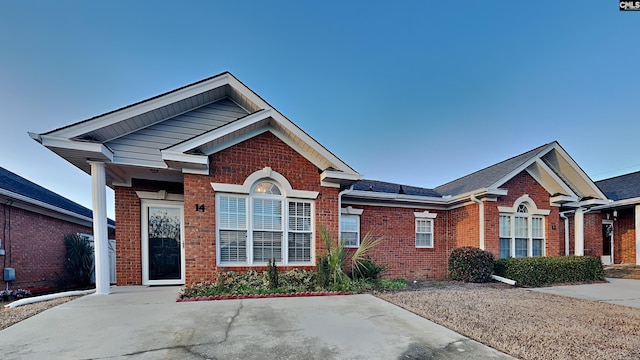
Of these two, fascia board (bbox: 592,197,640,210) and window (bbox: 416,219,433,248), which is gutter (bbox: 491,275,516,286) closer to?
window (bbox: 416,219,433,248)

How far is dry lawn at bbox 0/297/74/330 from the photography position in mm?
4531

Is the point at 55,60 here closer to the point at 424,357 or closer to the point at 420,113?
the point at 424,357

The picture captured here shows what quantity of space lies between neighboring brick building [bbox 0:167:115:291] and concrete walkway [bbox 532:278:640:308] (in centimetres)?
1586

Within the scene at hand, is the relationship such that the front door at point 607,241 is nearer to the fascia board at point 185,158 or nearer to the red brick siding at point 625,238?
the red brick siding at point 625,238

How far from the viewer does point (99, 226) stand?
6.56 m

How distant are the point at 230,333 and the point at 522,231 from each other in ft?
38.8

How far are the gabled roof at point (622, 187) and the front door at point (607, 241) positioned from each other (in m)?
1.51

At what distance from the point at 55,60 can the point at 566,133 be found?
961 inches

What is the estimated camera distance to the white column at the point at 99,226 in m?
6.54

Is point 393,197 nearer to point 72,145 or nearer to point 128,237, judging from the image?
point 128,237

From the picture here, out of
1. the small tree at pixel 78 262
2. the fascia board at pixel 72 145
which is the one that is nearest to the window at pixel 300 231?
the fascia board at pixel 72 145

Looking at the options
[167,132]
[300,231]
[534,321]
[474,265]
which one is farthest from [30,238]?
[474,265]

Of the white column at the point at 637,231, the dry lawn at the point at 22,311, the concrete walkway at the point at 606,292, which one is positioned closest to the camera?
the dry lawn at the point at 22,311

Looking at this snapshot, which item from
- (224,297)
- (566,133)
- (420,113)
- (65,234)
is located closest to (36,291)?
(65,234)
